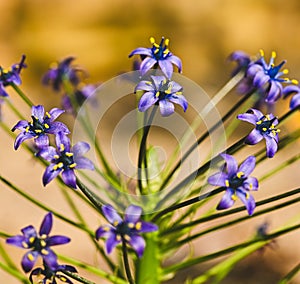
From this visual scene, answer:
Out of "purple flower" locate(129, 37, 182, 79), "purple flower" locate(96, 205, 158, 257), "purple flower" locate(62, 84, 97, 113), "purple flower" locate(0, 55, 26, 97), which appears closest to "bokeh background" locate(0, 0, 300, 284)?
"purple flower" locate(62, 84, 97, 113)

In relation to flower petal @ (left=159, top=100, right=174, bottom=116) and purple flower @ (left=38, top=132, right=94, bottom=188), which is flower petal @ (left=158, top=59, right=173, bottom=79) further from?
purple flower @ (left=38, top=132, right=94, bottom=188)

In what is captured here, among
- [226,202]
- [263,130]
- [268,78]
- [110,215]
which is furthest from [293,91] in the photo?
[110,215]

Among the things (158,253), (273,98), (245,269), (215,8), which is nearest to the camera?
(273,98)

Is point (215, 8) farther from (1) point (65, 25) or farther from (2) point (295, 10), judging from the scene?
(1) point (65, 25)

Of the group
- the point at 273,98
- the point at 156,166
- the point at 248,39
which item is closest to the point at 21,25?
the point at 248,39

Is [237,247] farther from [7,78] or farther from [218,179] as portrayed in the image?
[7,78]

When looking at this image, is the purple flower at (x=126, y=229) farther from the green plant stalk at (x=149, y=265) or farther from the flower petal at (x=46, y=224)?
the green plant stalk at (x=149, y=265)

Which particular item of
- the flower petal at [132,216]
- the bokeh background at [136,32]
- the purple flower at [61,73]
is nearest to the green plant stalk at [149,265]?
the flower petal at [132,216]
